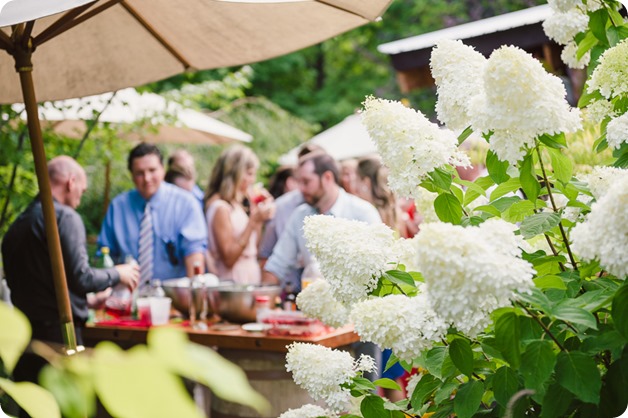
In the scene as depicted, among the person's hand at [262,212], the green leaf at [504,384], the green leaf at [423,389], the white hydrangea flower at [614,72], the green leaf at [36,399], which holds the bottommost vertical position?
the person's hand at [262,212]

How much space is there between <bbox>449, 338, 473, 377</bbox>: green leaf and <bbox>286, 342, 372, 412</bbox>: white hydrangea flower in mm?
344

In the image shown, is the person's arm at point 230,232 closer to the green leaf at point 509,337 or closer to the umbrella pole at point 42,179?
the umbrella pole at point 42,179

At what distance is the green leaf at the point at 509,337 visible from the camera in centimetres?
119

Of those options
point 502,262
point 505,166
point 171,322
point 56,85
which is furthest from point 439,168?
point 171,322

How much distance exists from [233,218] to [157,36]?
2.53m

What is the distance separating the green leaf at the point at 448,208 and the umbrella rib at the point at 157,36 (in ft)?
7.02

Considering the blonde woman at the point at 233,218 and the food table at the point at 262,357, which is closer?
the food table at the point at 262,357

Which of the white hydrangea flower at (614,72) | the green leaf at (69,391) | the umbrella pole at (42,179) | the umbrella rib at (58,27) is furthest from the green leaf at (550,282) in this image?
the umbrella rib at (58,27)

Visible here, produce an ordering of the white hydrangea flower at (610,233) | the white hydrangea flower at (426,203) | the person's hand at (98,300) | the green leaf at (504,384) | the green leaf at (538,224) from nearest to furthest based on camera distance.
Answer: the white hydrangea flower at (610,233)
the green leaf at (504,384)
the green leaf at (538,224)
the white hydrangea flower at (426,203)
the person's hand at (98,300)

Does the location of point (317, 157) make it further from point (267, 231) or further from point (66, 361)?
point (66, 361)

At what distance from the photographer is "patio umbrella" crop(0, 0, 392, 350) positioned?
2.73 metres

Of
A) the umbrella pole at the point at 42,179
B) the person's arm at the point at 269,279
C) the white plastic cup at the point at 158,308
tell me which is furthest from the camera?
the person's arm at the point at 269,279

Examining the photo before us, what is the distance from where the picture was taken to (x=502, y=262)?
44.0 inches

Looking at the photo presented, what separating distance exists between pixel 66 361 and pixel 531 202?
113 cm
